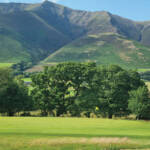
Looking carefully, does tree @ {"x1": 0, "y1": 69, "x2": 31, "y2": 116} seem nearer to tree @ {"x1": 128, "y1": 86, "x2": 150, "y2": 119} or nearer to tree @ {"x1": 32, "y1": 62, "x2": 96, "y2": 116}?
tree @ {"x1": 32, "y1": 62, "x2": 96, "y2": 116}

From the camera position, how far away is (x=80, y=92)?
269 ft

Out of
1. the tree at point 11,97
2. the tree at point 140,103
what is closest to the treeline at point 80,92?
the tree at point 11,97

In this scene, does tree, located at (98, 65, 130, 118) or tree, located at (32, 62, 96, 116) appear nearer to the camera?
tree, located at (98, 65, 130, 118)

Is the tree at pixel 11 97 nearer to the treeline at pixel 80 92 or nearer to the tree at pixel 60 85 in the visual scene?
the treeline at pixel 80 92

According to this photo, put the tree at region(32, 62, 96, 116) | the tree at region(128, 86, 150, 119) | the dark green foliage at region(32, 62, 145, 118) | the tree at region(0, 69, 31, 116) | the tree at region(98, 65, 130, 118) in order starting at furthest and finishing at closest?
the tree at region(32, 62, 96, 116) → the tree at region(0, 69, 31, 116) → the dark green foliage at region(32, 62, 145, 118) → the tree at region(98, 65, 130, 118) → the tree at region(128, 86, 150, 119)

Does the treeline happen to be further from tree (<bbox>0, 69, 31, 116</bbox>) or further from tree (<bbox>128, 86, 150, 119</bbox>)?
tree (<bbox>128, 86, 150, 119</bbox>)

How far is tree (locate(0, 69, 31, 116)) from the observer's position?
80000 millimetres

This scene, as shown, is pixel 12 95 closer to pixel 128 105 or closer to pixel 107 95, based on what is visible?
pixel 107 95

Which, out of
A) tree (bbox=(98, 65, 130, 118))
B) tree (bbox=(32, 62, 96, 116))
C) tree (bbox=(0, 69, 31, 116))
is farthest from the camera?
tree (bbox=(32, 62, 96, 116))

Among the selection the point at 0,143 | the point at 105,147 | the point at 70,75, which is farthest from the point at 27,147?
the point at 70,75

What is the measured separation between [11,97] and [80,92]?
22082 millimetres

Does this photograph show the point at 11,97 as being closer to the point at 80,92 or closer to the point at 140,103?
the point at 80,92

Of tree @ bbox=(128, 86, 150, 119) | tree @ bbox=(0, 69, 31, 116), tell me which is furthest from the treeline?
tree @ bbox=(128, 86, 150, 119)

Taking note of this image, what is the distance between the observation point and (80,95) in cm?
8075
